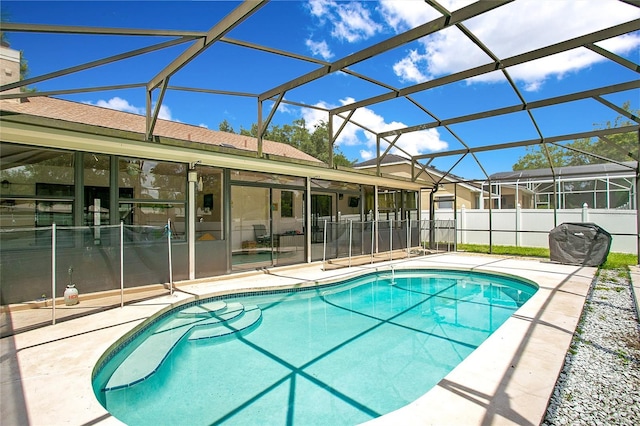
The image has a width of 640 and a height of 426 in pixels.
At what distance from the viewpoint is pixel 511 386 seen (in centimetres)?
263

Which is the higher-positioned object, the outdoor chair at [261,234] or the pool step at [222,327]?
the outdoor chair at [261,234]

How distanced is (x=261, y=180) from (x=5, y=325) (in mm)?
5210

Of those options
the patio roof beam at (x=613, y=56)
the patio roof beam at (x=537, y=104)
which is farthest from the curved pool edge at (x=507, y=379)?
the patio roof beam at (x=537, y=104)

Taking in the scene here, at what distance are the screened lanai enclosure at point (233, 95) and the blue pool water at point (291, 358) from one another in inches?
84.2

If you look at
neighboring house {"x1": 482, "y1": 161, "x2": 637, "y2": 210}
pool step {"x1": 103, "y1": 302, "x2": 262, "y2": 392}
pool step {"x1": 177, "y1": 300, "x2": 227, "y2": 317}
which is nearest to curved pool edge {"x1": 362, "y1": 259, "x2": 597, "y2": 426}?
pool step {"x1": 103, "y1": 302, "x2": 262, "y2": 392}

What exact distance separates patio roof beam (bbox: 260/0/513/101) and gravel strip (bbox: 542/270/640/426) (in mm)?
4186

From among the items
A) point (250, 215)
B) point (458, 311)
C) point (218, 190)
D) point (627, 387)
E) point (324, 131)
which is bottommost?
point (458, 311)

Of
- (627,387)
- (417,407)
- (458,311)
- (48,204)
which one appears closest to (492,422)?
(417,407)

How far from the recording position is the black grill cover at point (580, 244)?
344 inches

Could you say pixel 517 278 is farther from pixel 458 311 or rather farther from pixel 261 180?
pixel 261 180

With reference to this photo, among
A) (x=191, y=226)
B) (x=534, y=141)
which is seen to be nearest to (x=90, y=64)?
(x=191, y=226)

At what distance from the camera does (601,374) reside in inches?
116

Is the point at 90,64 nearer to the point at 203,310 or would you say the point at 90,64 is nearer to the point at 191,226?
the point at 191,226

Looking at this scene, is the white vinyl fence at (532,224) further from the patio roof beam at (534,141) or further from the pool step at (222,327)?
the pool step at (222,327)
